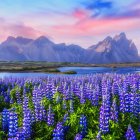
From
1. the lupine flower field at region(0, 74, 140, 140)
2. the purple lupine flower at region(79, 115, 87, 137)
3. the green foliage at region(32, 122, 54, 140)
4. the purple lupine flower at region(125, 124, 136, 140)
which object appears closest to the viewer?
the purple lupine flower at region(125, 124, 136, 140)

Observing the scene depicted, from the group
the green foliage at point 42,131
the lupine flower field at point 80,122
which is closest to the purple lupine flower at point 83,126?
the lupine flower field at point 80,122

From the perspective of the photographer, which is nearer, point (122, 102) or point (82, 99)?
point (122, 102)

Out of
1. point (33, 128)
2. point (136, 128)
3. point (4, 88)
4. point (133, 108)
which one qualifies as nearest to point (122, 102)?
point (133, 108)

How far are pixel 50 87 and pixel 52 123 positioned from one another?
24.2ft

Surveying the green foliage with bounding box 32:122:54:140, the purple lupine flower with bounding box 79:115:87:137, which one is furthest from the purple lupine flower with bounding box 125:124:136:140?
the green foliage with bounding box 32:122:54:140

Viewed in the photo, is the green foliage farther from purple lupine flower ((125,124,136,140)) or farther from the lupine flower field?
purple lupine flower ((125,124,136,140))

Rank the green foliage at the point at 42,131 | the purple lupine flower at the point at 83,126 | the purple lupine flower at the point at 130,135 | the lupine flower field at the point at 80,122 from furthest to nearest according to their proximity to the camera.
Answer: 1. the green foliage at the point at 42,131
2. the purple lupine flower at the point at 83,126
3. the lupine flower field at the point at 80,122
4. the purple lupine flower at the point at 130,135

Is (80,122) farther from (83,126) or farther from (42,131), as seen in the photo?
(42,131)

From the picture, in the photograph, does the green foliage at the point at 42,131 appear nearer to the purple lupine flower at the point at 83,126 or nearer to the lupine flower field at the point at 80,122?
the lupine flower field at the point at 80,122

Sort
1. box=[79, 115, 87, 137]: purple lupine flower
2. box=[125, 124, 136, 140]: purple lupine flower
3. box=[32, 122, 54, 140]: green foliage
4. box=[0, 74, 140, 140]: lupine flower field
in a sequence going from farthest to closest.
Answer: box=[32, 122, 54, 140]: green foliage, box=[79, 115, 87, 137]: purple lupine flower, box=[0, 74, 140, 140]: lupine flower field, box=[125, 124, 136, 140]: purple lupine flower

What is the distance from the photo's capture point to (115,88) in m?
20.0

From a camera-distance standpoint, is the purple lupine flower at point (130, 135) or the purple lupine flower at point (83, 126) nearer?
the purple lupine flower at point (130, 135)

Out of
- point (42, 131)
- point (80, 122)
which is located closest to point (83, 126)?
point (80, 122)

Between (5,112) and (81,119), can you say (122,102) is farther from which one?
(5,112)
